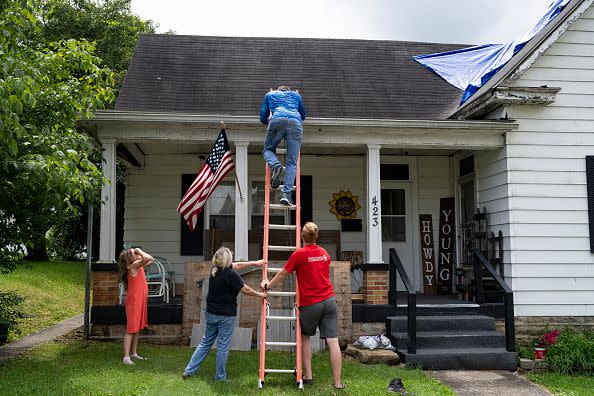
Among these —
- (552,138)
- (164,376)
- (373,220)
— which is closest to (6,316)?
(164,376)

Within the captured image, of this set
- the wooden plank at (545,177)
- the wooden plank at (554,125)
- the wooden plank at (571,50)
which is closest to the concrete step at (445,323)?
the wooden plank at (545,177)

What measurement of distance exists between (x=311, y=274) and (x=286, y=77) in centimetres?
689

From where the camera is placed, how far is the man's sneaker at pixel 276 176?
7.56m

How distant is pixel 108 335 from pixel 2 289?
6.37 metres

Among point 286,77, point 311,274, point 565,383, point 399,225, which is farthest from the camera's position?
point 286,77

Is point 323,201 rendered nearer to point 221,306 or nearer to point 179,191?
point 179,191

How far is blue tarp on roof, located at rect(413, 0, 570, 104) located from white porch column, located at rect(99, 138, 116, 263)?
19.6 feet

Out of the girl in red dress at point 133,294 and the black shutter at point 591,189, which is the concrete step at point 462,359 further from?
the girl in red dress at point 133,294

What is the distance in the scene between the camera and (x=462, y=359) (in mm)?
7582

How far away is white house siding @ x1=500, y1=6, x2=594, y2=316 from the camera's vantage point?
902cm

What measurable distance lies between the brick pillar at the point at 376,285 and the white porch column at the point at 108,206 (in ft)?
12.3

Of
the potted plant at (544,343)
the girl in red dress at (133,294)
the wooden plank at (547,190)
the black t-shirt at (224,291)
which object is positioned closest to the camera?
the black t-shirt at (224,291)

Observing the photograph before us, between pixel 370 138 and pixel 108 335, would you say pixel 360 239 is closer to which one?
pixel 370 138

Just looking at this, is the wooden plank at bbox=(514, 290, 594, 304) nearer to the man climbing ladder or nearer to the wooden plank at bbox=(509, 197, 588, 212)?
the wooden plank at bbox=(509, 197, 588, 212)
